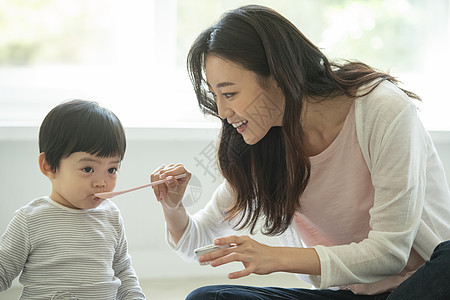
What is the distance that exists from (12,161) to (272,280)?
3.24 feet

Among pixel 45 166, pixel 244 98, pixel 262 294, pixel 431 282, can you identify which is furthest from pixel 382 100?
pixel 45 166

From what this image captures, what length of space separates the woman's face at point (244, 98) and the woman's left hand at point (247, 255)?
28cm

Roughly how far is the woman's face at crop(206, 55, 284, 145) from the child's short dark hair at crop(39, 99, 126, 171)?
25 cm

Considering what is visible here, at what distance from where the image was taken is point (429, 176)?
4.66 ft

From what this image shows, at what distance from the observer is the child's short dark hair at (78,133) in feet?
4.49

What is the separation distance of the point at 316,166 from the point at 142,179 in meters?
0.86

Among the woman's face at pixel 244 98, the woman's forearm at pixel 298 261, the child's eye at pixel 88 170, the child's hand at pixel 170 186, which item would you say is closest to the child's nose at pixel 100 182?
the child's eye at pixel 88 170

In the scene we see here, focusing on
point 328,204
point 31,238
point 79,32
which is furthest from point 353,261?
point 79,32

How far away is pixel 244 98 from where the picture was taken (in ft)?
4.47

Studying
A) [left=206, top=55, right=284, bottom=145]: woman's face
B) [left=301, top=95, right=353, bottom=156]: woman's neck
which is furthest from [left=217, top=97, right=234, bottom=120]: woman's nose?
[left=301, top=95, right=353, bottom=156]: woman's neck

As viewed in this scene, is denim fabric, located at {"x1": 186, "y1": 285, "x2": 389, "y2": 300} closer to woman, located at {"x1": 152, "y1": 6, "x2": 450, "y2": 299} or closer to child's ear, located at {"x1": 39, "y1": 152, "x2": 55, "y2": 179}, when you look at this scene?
woman, located at {"x1": 152, "y1": 6, "x2": 450, "y2": 299}

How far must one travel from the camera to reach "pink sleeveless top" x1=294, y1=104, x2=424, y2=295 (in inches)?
55.4

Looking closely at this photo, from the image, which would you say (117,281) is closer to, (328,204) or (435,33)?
(328,204)

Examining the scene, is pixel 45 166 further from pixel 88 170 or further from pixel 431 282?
pixel 431 282
